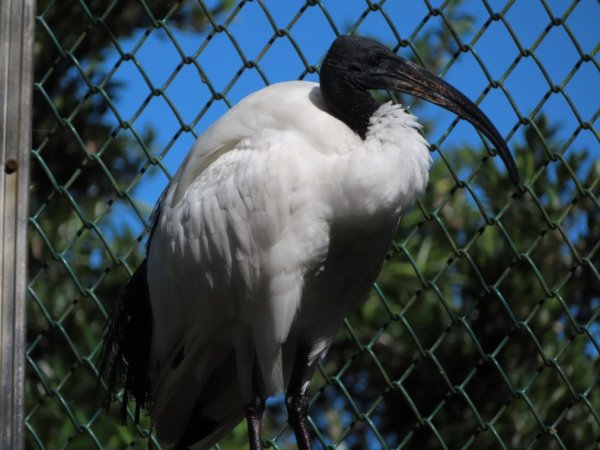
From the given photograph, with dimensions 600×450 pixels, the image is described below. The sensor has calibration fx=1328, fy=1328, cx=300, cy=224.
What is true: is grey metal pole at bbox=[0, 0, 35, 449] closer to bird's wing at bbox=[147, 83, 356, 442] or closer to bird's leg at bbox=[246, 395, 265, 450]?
bird's wing at bbox=[147, 83, 356, 442]

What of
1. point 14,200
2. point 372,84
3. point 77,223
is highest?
point 372,84

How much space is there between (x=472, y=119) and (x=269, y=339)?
658mm

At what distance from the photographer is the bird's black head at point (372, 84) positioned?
2930 millimetres

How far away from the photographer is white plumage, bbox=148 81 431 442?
2.80 m

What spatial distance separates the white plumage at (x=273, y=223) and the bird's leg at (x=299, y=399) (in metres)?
0.08

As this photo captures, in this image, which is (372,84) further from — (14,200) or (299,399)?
(14,200)

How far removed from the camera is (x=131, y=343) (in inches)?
125

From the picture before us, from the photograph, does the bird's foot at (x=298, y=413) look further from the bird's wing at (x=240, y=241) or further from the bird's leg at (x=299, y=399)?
the bird's wing at (x=240, y=241)

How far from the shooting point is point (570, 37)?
3.30m

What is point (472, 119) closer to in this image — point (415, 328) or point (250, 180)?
point (250, 180)

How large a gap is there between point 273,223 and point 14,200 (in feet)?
1.76

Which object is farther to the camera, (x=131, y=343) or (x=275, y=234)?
(x=131, y=343)

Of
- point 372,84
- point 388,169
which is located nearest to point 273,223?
point 388,169

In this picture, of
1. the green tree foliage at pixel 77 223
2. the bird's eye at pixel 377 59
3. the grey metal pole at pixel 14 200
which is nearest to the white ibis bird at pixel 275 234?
the bird's eye at pixel 377 59
